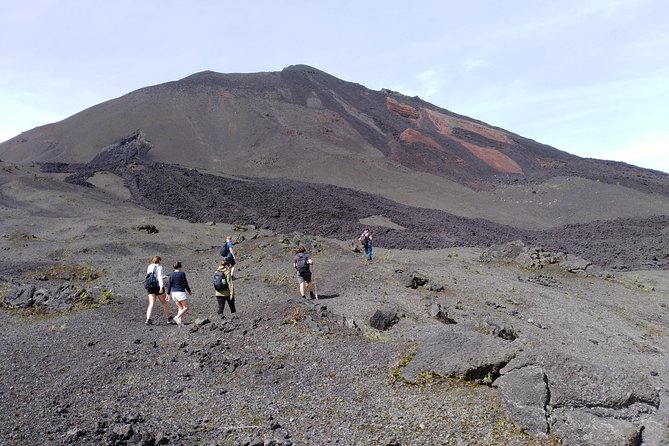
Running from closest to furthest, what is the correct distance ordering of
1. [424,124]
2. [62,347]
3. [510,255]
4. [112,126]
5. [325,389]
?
[325,389] < [62,347] < [510,255] < [112,126] < [424,124]

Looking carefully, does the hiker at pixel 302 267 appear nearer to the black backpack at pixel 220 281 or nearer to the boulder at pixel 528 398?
the black backpack at pixel 220 281

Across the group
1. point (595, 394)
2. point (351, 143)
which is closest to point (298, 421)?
point (595, 394)

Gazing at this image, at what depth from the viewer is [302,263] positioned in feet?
42.4

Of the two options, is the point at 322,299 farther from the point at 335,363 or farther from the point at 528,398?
the point at 528,398

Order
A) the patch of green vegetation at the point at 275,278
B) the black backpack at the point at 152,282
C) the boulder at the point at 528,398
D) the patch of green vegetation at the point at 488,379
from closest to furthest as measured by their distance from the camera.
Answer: the boulder at the point at 528,398, the patch of green vegetation at the point at 488,379, the black backpack at the point at 152,282, the patch of green vegetation at the point at 275,278

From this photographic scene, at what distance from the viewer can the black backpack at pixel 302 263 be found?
12914mm

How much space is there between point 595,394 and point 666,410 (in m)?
0.81

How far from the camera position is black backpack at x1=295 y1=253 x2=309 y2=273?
1291 cm

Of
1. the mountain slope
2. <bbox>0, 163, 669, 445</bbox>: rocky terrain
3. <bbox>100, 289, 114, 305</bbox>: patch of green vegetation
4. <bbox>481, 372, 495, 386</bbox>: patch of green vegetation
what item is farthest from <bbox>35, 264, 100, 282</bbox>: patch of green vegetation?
the mountain slope

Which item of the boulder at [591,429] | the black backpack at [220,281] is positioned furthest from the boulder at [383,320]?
the boulder at [591,429]

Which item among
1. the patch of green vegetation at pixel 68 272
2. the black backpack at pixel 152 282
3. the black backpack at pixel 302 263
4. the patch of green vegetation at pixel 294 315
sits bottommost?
the patch of green vegetation at pixel 68 272

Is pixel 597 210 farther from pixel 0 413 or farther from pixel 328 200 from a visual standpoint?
pixel 0 413

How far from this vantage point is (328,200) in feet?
125

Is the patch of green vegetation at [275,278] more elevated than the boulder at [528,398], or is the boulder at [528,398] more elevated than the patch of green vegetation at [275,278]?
the boulder at [528,398]
